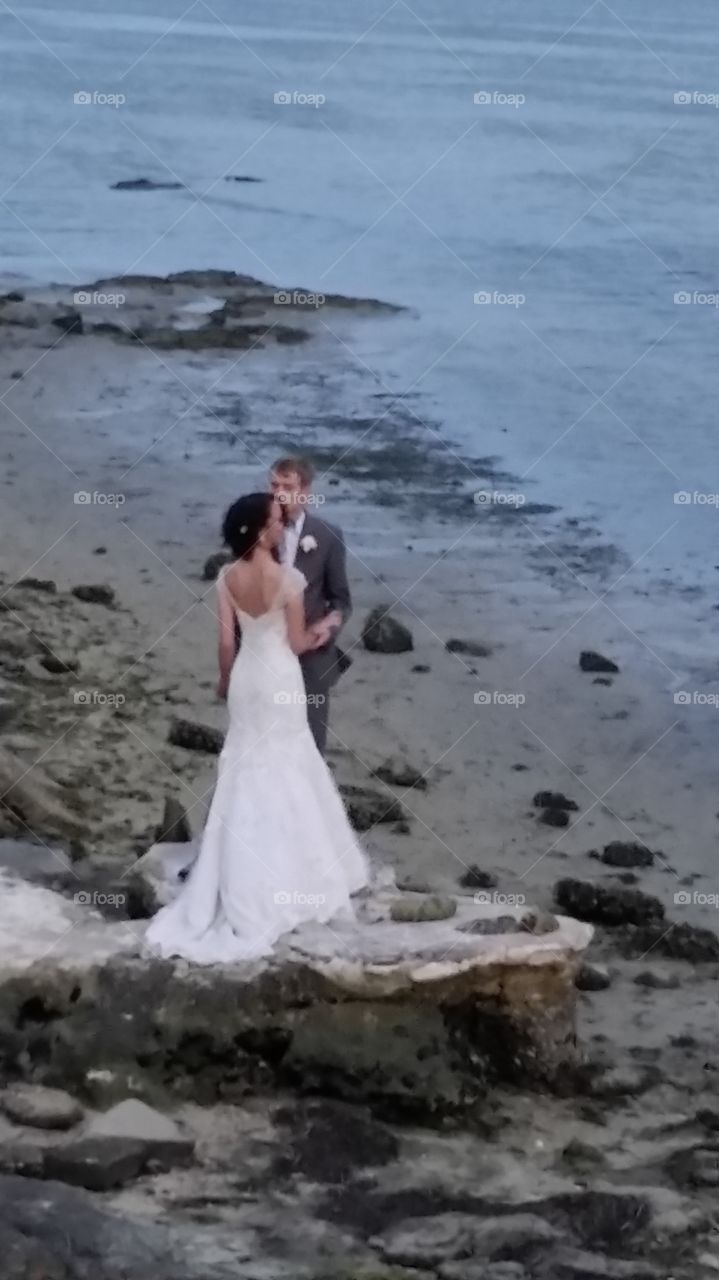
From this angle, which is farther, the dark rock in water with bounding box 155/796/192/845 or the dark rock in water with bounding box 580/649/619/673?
the dark rock in water with bounding box 580/649/619/673

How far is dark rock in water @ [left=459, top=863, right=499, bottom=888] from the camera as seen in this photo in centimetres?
767

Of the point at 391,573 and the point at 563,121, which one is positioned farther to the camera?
the point at 563,121

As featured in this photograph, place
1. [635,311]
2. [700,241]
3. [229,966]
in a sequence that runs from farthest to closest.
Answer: [635,311]
[700,241]
[229,966]

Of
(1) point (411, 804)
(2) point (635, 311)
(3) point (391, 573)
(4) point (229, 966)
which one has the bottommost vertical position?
(4) point (229, 966)

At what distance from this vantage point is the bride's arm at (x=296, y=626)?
597 centimetres

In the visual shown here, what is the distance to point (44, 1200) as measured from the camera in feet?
16.5

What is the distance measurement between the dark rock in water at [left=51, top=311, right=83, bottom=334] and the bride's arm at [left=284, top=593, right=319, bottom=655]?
8.96 meters

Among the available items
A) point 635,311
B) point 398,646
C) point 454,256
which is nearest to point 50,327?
point 454,256

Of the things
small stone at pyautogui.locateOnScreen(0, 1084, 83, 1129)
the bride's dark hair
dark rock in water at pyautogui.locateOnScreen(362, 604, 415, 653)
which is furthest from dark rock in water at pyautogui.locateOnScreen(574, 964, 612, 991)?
dark rock in water at pyautogui.locateOnScreen(362, 604, 415, 653)

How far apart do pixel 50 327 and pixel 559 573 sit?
4.70 metres

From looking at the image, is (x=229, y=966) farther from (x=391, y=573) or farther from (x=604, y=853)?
(x=391, y=573)

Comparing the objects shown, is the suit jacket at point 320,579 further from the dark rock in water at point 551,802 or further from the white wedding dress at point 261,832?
the dark rock in water at point 551,802

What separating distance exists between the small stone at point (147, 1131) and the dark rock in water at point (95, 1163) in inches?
1.4

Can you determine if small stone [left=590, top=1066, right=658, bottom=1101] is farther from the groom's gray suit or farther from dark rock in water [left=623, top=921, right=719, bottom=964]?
the groom's gray suit
